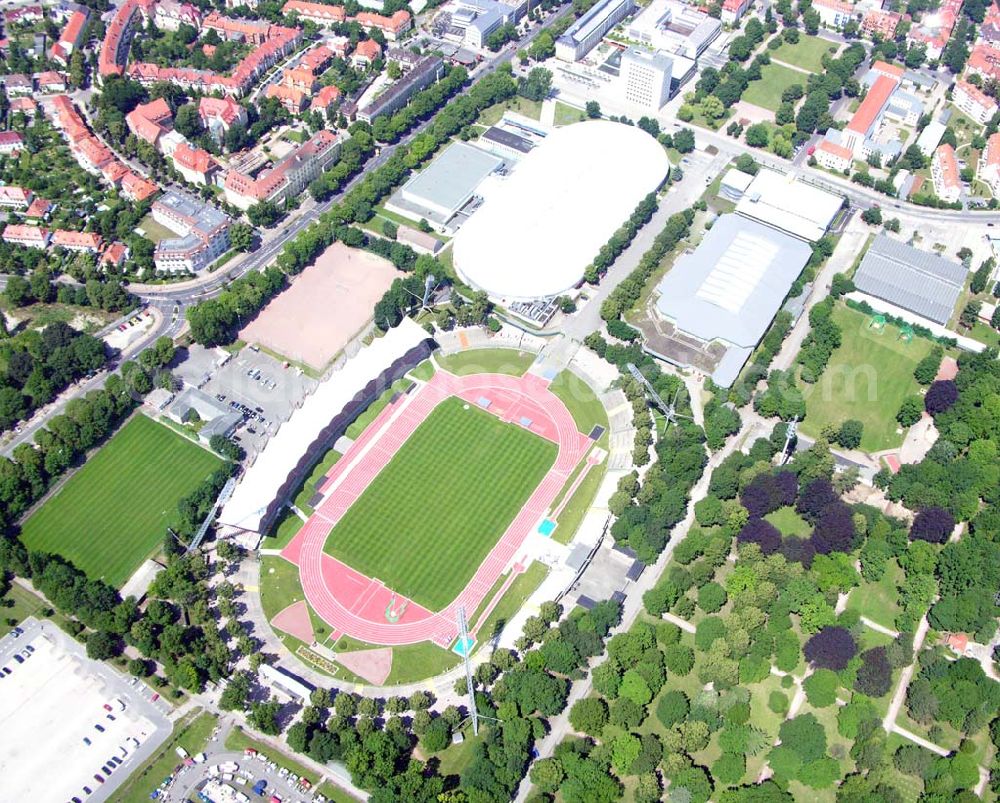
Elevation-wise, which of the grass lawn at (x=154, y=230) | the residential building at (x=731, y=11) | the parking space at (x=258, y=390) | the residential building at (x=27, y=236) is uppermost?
the residential building at (x=731, y=11)

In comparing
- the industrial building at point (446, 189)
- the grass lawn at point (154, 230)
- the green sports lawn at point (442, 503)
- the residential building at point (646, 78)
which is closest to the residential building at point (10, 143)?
the grass lawn at point (154, 230)

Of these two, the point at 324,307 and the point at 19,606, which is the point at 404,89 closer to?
the point at 324,307

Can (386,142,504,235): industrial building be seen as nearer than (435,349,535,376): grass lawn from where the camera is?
No

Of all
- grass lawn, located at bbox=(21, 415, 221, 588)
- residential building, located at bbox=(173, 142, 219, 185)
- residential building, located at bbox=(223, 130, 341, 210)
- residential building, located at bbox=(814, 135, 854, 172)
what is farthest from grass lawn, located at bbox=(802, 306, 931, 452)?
residential building, located at bbox=(173, 142, 219, 185)

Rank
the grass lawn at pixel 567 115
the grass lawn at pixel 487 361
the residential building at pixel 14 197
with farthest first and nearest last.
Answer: the grass lawn at pixel 567 115, the residential building at pixel 14 197, the grass lawn at pixel 487 361

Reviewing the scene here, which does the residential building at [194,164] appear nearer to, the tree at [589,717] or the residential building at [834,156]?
the residential building at [834,156]

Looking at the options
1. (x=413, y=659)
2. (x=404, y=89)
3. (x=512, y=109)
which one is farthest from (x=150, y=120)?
(x=413, y=659)

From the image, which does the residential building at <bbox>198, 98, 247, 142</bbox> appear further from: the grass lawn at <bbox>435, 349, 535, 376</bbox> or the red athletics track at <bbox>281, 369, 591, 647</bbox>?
the red athletics track at <bbox>281, 369, 591, 647</bbox>
